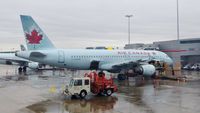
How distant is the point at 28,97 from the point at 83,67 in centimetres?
1633

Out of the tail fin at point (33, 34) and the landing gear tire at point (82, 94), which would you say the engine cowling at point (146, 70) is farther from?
the landing gear tire at point (82, 94)

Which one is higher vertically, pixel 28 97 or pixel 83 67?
pixel 83 67

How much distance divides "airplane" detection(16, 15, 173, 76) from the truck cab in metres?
13.7

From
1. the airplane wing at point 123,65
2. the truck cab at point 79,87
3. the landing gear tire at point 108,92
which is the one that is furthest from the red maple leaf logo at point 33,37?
the landing gear tire at point 108,92

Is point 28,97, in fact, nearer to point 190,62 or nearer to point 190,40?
point 190,62

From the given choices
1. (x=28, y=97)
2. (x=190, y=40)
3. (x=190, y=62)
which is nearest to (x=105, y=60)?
(x=28, y=97)

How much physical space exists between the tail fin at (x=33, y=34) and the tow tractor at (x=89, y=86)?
43.8 ft

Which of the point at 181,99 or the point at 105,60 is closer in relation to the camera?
the point at 181,99

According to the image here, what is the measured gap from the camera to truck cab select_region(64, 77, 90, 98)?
932 inches

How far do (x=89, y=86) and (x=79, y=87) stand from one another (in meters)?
0.88

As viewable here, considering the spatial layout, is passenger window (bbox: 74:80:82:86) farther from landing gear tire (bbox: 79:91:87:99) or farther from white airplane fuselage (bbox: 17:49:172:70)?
white airplane fuselage (bbox: 17:49:172:70)

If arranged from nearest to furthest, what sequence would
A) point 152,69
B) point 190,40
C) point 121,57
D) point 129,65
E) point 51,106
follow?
point 51,106 < point 152,69 < point 129,65 < point 121,57 < point 190,40

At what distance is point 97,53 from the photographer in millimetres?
41781

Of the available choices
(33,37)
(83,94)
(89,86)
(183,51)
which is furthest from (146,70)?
(183,51)
